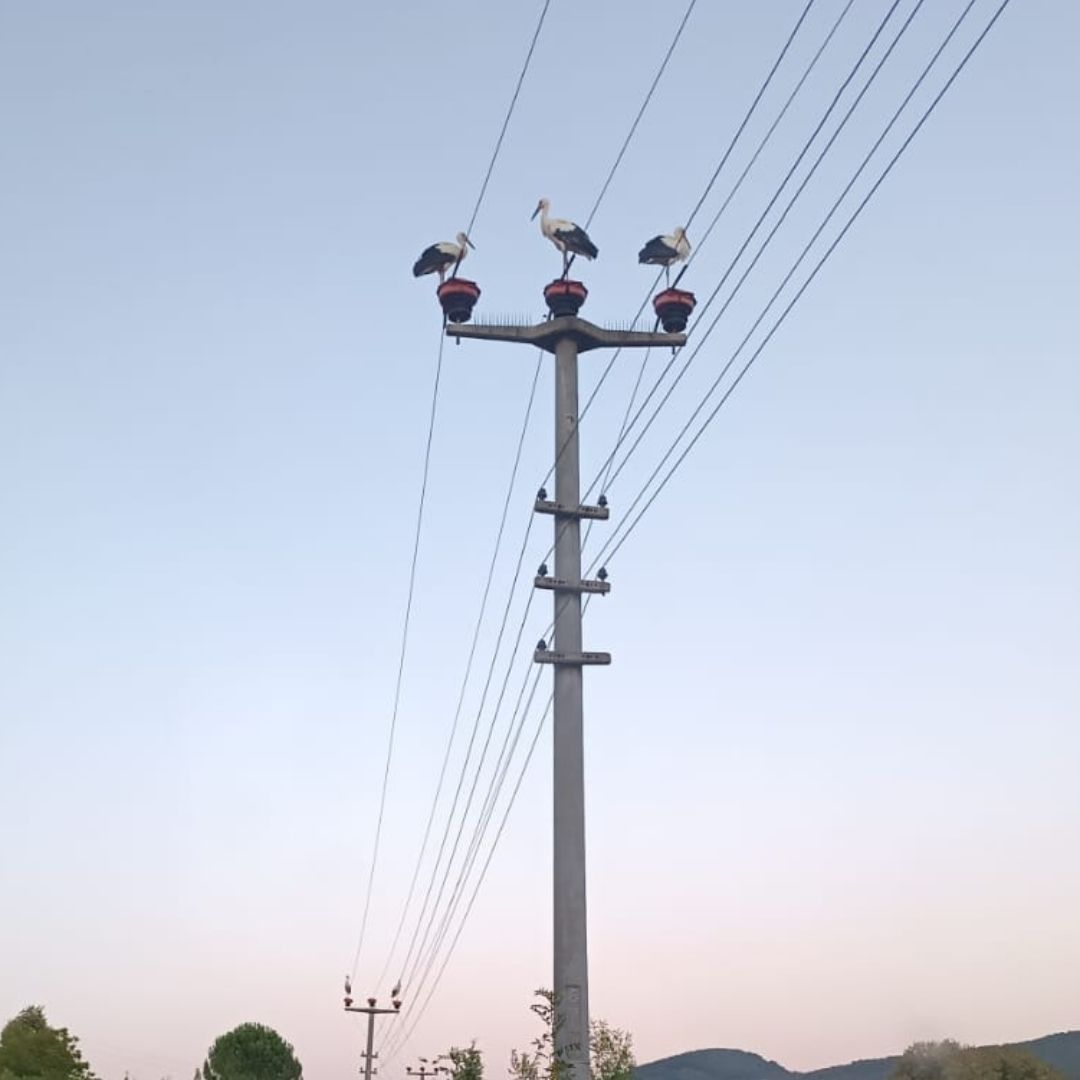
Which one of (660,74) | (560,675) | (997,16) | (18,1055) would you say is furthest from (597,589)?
(18,1055)

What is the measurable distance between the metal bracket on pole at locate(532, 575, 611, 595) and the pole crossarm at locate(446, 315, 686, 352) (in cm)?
782

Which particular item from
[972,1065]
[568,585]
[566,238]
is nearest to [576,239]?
[566,238]

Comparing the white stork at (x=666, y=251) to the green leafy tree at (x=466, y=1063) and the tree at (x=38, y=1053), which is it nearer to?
the green leafy tree at (x=466, y=1063)

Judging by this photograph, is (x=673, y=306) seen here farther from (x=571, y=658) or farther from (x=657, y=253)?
(x=571, y=658)

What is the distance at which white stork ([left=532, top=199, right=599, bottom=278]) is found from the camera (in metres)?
39.8

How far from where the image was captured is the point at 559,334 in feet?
132

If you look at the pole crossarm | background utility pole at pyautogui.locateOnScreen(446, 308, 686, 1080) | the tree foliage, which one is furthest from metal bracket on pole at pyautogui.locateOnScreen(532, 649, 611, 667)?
the tree foliage

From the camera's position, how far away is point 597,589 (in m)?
36.1

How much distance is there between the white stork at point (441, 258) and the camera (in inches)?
1614

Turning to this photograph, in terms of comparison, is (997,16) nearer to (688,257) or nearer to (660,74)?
(660,74)

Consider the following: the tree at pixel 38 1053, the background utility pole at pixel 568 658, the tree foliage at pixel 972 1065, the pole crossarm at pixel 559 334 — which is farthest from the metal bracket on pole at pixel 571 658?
the tree foliage at pixel 972 1065

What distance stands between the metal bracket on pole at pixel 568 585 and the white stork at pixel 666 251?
9.28 meters

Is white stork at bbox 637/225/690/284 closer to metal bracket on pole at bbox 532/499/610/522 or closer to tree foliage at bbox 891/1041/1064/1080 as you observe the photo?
metal bracket on pole at bbox 532/499/610/522

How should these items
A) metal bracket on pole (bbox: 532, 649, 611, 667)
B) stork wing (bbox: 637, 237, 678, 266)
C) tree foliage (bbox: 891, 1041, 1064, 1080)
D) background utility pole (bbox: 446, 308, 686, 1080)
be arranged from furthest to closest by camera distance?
tree foliage (bbox: 891, 1041, 1064, 1080)
stork wing (bbox: 637, 237, 678, 266)
metal bracket on pole (bbox: 532, 649, 611, 667)
background utility pole (bbox: 446, 308, 686, 1080)
